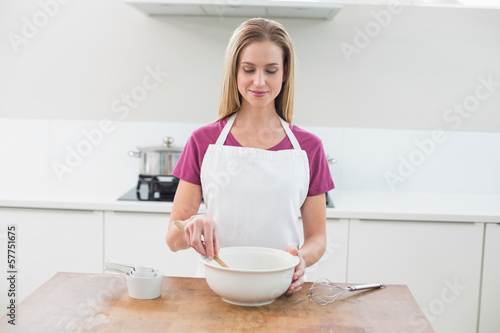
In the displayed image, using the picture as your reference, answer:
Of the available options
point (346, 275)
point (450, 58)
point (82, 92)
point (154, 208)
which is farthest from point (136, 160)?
point (450, 58)

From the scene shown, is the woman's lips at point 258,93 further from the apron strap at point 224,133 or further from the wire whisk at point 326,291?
the wire whisk at point 326,291

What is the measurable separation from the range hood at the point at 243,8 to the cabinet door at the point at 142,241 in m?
1.05

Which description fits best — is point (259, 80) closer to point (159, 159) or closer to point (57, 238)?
point (159, 159)

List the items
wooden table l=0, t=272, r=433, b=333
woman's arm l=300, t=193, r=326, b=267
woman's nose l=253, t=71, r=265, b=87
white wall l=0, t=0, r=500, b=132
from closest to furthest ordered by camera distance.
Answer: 1. wooden table l=0, t=272, r=433, b=333
2. woman's nose l=253, t=71, r=265, b=87
3. woman's arm l=300, t=193, r=326, b=267
4. white wall l=0, t=0, r=500, b=132

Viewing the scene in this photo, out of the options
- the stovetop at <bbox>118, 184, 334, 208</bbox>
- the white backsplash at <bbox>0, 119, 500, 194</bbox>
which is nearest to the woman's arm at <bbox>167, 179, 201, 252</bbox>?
the stovetop at <bbox>118, 184, 334, 208</bbox>

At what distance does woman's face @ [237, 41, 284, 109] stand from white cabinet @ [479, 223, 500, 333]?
1.48 metres

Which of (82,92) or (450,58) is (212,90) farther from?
(450,58)

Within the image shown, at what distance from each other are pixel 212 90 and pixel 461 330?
1.78 m

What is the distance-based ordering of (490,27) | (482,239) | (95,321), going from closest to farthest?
(95,321) < (482,239) < (490,27)

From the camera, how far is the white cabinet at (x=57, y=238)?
8.30ft

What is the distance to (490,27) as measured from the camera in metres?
2.98

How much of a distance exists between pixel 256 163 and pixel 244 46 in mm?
346

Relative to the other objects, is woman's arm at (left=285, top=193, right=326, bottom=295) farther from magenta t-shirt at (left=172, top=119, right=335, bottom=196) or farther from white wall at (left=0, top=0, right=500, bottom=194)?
white wall at (left=0, top=0, right=500, bottom=194)

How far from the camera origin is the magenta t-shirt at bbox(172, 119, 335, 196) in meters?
1.63
